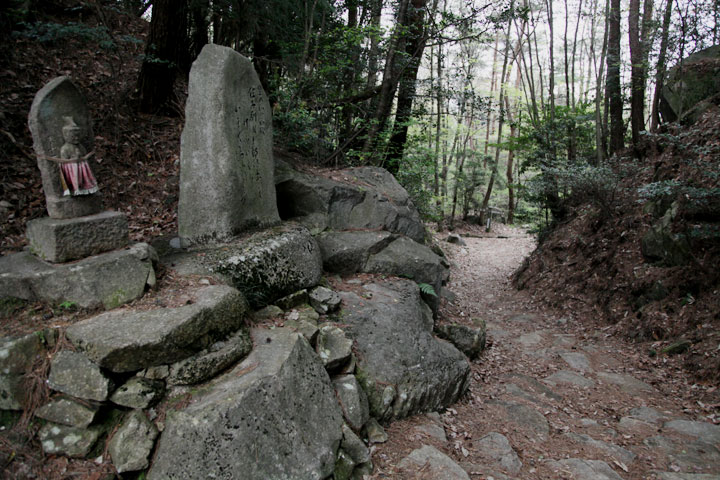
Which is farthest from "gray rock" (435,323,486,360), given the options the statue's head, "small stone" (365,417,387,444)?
the statue's head

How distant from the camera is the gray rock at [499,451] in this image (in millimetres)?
3699

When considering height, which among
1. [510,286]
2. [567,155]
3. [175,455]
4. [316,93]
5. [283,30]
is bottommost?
[510,286]

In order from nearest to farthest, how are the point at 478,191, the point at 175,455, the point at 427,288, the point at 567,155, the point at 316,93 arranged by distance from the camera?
1. the point at 175,455
2. the point at 427,288
3. the point at 316,93
4. the point at 567,155
5. the point at 478,191

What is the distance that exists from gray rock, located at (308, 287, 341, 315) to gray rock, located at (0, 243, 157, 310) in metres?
1.82

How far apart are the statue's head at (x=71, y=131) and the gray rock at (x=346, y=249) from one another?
3.23 metres

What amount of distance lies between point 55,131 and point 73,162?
31cm

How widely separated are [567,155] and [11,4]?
13.3 metres

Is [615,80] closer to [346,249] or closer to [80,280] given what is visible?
[346,249]

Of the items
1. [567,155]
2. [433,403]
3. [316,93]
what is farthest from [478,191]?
[433,403]

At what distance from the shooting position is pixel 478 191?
24500 mm

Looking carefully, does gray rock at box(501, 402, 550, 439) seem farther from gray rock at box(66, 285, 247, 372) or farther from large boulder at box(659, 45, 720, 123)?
large boulder at box(659, 45, 720, 123)

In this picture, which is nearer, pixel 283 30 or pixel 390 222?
pixel 390 222

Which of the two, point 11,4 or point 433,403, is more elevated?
point 11,4

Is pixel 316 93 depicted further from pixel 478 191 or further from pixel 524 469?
pixel 478 191
